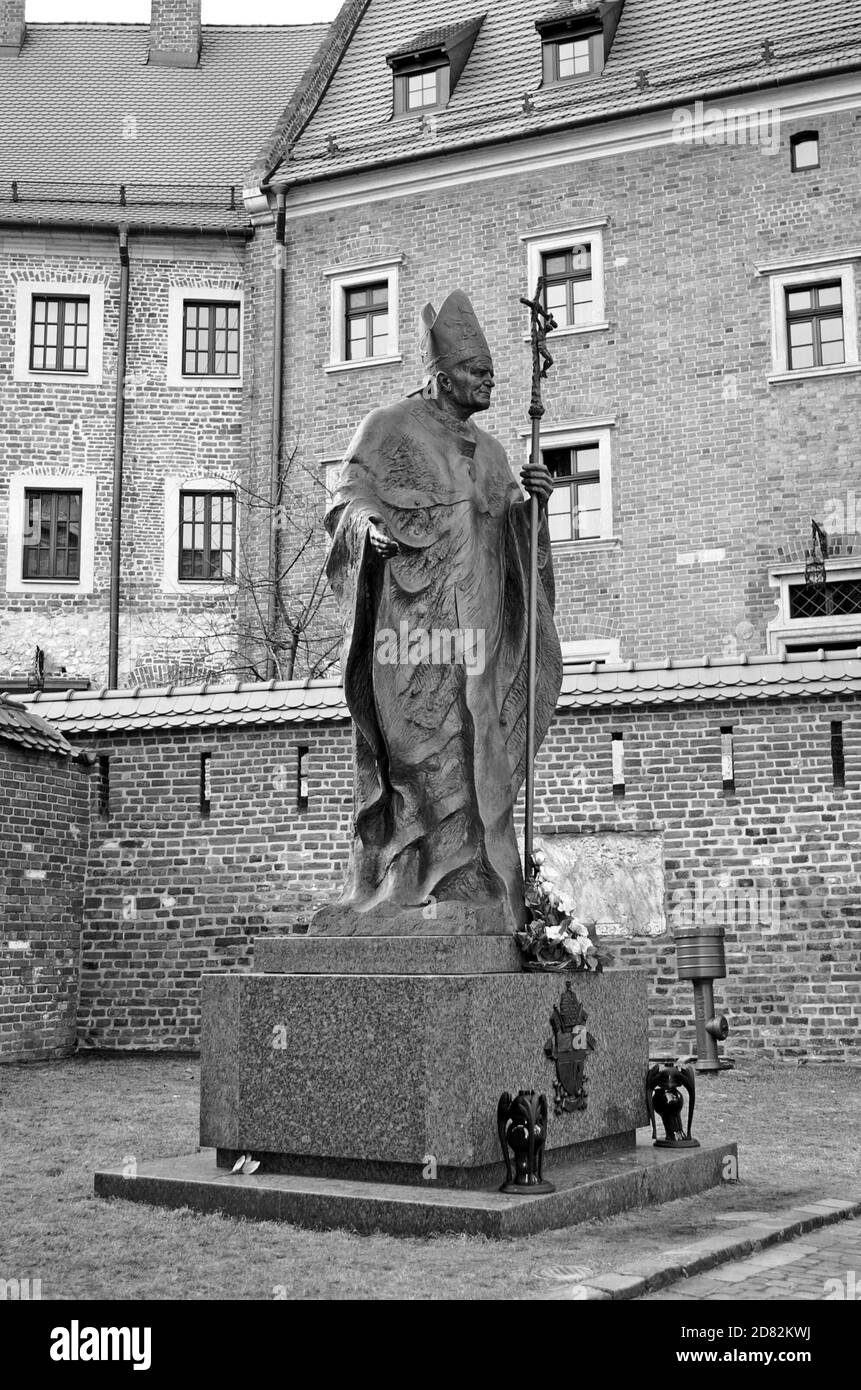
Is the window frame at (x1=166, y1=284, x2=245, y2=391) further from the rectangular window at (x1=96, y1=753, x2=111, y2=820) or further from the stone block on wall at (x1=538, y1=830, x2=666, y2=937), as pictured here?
the stone block on wall at (x1=538, y1=830, x2=666, y2=937)

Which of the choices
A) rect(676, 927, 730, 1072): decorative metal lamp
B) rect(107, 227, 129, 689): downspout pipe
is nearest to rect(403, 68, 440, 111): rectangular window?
rect(107, 227, 129, 689): downspout pipe

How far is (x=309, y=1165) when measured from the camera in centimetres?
545

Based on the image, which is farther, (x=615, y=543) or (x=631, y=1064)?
(x=615, y=543)

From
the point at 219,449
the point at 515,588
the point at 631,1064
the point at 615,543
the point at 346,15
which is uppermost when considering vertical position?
the point at 346,15

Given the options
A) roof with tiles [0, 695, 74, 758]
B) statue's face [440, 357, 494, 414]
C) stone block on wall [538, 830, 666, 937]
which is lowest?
stone block on wall [538, 830, 666, 937]

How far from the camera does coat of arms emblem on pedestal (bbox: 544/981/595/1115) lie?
564 cm

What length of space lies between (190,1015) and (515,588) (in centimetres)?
744

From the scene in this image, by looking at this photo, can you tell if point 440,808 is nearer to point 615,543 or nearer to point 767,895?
A: point 767,895

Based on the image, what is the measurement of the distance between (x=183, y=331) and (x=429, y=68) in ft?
17.8

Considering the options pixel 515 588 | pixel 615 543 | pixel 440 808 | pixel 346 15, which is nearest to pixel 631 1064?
pixel 440 808

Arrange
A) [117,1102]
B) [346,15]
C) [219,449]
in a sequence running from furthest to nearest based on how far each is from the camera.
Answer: [346,15]
[219,449]
[117,1102]

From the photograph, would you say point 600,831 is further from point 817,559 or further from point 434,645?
point 817,559

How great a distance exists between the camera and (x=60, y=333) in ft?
79.8

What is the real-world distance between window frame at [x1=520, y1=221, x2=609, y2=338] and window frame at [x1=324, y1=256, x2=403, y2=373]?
2048mm
